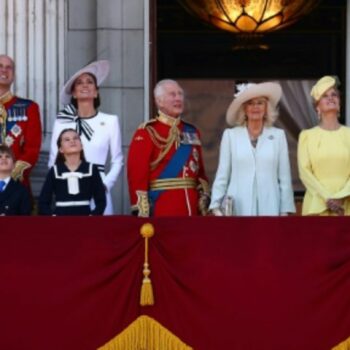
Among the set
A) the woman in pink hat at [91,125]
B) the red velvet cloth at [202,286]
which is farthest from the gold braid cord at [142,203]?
the red velvet cloth at [202,286]

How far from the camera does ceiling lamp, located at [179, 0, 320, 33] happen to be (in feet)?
56.1

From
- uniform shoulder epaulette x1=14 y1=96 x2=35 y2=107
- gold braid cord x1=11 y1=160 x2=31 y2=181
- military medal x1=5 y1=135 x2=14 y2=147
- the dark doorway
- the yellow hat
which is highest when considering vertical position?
the dark doorway

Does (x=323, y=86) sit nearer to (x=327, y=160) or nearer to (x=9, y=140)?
(x=327, y=160)

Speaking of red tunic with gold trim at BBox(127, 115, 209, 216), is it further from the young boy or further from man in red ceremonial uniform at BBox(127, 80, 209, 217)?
the young boy

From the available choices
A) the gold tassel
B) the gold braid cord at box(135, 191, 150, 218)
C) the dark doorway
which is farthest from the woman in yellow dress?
the dark doorway

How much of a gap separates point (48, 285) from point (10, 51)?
3.32 m

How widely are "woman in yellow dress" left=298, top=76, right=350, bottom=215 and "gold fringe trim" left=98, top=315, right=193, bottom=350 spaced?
153 cm

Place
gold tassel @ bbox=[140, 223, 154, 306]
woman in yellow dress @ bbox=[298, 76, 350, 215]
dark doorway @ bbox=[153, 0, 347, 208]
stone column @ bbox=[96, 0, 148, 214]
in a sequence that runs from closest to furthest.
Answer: gold tassel @ bbox=[140, 223, 154, 306], woman in yellow dress @ bbox=[298, 76, 350, 215], stone column @ bbox=[96, 0, 148, 214], dark doorway @ bbox=[153, 0, 347, 208]

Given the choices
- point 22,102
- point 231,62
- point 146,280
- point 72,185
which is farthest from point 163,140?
point 231,62

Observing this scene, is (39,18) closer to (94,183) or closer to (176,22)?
(94,183)

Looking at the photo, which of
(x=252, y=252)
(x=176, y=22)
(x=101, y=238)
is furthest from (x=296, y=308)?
(x=176, y=22)

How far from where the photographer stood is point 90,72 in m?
14.1

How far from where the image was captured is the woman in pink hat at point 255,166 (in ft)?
44.1

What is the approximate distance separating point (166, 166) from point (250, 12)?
12.9ft
